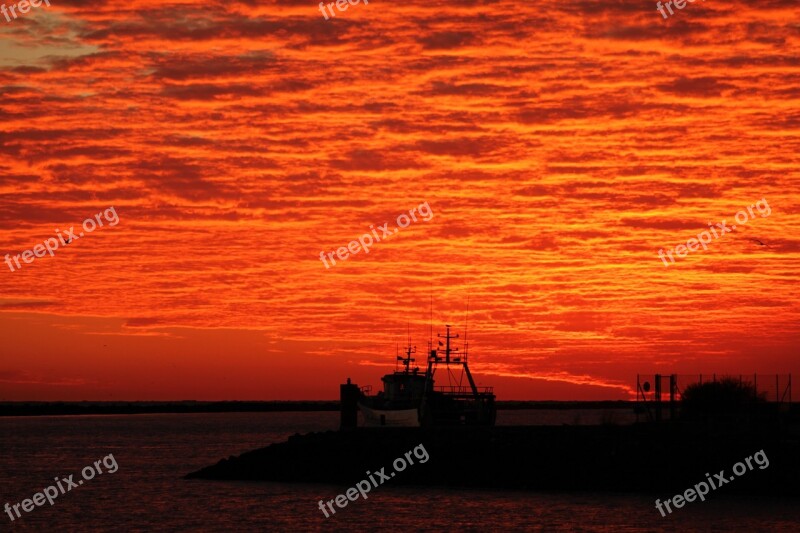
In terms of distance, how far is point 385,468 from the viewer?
6556 centimetres

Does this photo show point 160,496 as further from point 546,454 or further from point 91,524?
point 546,454

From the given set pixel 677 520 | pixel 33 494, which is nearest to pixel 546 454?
pixel 677 520

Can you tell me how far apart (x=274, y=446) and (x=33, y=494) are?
1417 centimetres
